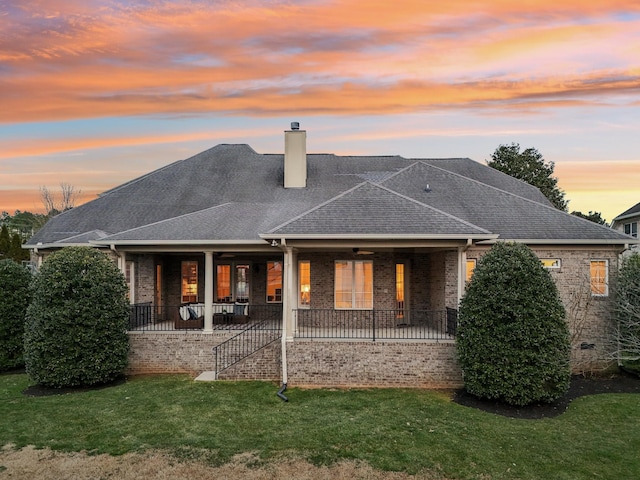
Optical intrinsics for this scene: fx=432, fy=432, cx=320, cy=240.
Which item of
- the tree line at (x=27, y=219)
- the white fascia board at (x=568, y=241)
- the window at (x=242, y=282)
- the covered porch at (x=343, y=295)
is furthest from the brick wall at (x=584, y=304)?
the tree line at (x=27, y=219)

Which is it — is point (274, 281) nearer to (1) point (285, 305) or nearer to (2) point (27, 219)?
(1) point (285, 305)

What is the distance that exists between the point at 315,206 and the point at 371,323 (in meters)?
4.77

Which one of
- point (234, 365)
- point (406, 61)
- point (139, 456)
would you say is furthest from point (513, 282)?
point (406, 61)

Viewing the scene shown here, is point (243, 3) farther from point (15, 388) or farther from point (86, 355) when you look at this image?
point (15, 388)

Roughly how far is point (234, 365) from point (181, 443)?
14.7ft

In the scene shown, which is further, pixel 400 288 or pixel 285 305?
pixel 400 288

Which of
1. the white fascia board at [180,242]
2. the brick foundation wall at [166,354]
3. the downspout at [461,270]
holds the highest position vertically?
the white fascia board at [180,242]

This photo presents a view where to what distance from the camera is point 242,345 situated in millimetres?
13359

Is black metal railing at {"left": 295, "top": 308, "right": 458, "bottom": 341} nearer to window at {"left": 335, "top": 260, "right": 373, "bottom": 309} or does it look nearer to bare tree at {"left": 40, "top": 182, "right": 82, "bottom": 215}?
window at {"left": 335, "top": 260, "right": 373, "bottom": 309}

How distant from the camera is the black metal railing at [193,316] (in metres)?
14.4

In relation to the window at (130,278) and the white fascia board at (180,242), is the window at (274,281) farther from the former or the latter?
the window at (130,278)

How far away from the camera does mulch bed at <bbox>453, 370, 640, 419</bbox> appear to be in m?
10.2

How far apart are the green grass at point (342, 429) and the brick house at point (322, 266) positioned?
4.36 ft

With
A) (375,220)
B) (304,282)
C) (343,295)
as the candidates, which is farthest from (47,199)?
(375,220)
